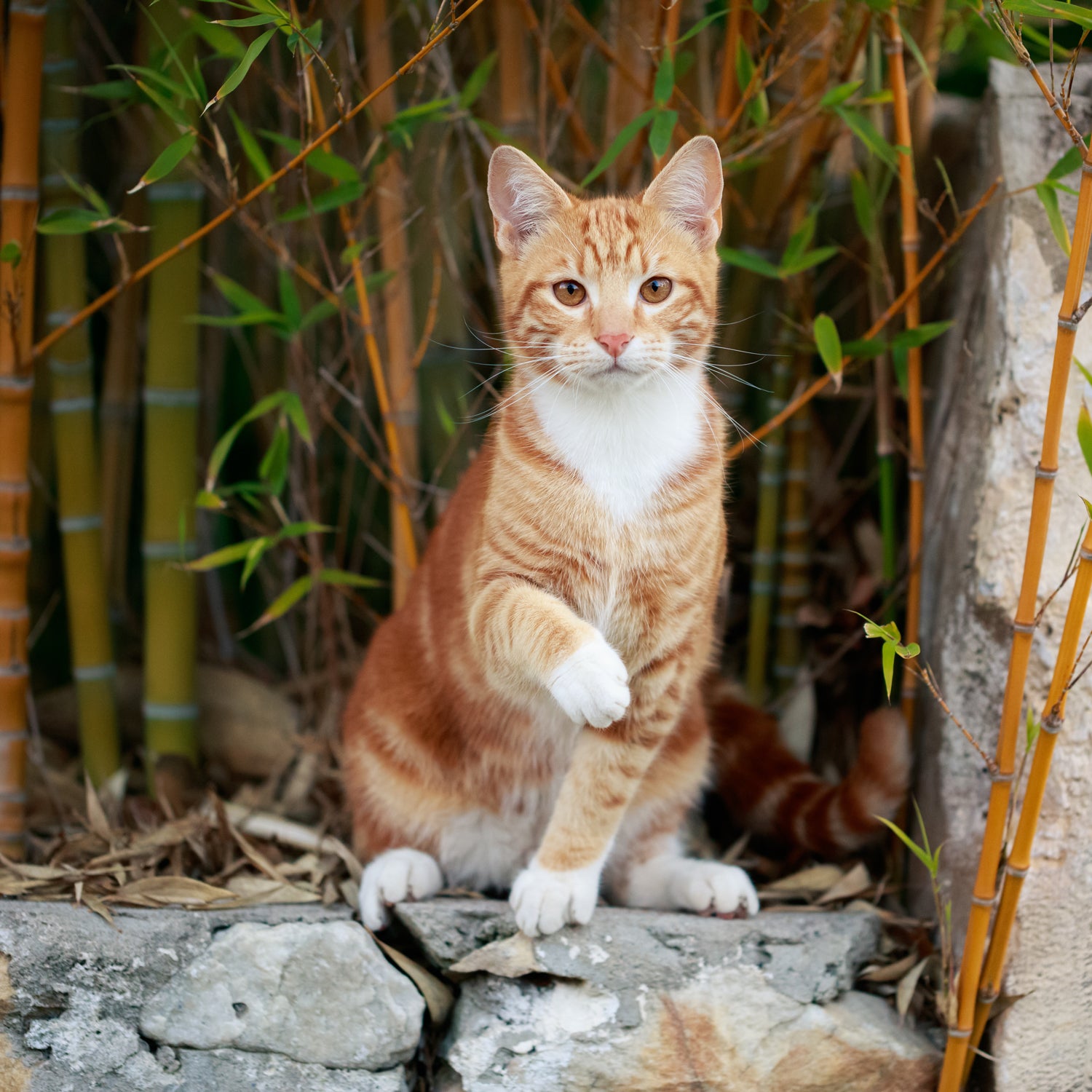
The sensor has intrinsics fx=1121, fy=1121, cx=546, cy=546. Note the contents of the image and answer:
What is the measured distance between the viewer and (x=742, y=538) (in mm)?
2738

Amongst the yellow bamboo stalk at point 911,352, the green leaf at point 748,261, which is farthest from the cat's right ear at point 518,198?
the yellow bamboo stalk at point 911,352

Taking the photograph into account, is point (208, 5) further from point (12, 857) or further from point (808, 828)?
point (808, 828)

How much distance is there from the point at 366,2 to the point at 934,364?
1.39m

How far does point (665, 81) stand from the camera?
1.88 meters

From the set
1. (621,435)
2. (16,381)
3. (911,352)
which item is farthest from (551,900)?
(16,381)

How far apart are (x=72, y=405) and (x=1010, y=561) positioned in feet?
5.79

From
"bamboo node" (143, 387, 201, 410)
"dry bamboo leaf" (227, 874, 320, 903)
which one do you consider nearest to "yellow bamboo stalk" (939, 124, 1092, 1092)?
"dry bamboo leaf" (227, 874, 320, 903)

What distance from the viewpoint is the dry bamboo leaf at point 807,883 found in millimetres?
2059

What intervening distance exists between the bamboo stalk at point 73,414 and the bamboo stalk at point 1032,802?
171 cm

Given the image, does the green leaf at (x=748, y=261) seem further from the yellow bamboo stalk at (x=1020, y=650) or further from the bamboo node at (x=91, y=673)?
the bamboo node at (x=91, y=673)

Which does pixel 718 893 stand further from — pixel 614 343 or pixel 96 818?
pixel 96 818

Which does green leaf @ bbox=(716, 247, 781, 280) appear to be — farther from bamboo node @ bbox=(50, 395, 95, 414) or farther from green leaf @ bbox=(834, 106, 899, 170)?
bamboo node @ bbox=(50, 395, 95, 414)

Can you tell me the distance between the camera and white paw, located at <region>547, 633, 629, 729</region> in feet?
4.85

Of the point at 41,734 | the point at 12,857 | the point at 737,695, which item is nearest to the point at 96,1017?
the point at 12,857
